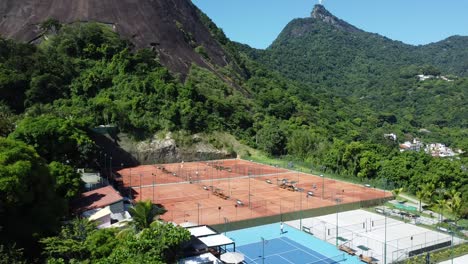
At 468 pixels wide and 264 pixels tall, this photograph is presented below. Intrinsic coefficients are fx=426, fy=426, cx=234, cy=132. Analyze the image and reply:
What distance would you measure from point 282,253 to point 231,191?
18.2 metres

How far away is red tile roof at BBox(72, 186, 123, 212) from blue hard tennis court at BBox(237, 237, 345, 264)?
10012mm

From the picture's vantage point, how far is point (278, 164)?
206ft

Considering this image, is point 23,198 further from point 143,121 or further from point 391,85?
point 391,85

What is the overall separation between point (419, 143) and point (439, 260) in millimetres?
101563

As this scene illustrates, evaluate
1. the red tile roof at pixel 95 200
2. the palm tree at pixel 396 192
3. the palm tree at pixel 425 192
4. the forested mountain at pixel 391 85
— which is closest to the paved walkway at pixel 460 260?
the palm tree at pixel 425 192

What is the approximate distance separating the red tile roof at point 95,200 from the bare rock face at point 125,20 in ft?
204

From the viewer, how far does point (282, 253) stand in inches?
1096

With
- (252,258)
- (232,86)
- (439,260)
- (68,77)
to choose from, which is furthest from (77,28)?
(439,260)

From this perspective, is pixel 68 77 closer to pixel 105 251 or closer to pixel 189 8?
pixel 189 8

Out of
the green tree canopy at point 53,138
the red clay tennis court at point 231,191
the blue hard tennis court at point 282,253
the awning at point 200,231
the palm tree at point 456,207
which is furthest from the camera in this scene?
the red clay tennis court at point 231,191

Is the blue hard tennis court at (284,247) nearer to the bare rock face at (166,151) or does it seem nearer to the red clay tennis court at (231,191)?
the red clay tennis court at (231,191)

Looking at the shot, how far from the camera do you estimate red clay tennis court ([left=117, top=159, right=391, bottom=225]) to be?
3678 cm

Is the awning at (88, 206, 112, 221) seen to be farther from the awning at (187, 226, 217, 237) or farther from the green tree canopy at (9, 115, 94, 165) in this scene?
the green tree canopy at (9, 115, 94, 165)

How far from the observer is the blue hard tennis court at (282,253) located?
26.4m
